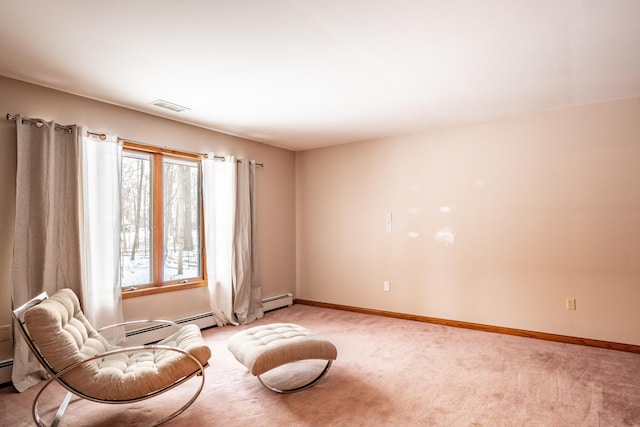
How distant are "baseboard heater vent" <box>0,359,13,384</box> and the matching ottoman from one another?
1.77 metres

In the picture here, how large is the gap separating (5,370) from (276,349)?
2209mm

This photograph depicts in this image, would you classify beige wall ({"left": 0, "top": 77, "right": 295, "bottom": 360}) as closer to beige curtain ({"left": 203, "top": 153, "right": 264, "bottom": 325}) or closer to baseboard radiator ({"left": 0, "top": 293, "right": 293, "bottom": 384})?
baseboard radiator ({"left": 0, "top": 293, "right": 293, "bottom": 384})

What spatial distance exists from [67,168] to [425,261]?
13.3ft

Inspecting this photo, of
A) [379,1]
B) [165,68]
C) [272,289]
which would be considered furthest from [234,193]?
[379,1]

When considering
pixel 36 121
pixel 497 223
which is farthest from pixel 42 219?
pixel 497 223

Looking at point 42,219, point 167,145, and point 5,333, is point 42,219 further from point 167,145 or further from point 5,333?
point 167,145

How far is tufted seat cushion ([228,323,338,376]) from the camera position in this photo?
260cm

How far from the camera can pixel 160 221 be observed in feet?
13.7

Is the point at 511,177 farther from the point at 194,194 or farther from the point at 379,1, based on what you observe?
the point at 194,194

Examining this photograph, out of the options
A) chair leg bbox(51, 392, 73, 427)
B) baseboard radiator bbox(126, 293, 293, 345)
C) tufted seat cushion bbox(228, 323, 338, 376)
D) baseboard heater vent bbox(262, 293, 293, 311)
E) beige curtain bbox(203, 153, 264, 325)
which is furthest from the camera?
baseboard heater vent bbox(262, 293, 293, 311)

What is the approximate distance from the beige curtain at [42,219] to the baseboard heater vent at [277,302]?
254 centimetres

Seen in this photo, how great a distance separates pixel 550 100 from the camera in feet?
12.2

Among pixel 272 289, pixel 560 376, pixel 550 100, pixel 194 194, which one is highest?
pixel 550 100

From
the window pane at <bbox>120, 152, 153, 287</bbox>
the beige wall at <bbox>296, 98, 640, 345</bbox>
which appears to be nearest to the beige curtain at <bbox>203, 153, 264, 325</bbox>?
the window pane at <bbox>120, 152, 153, 287</bbox>
